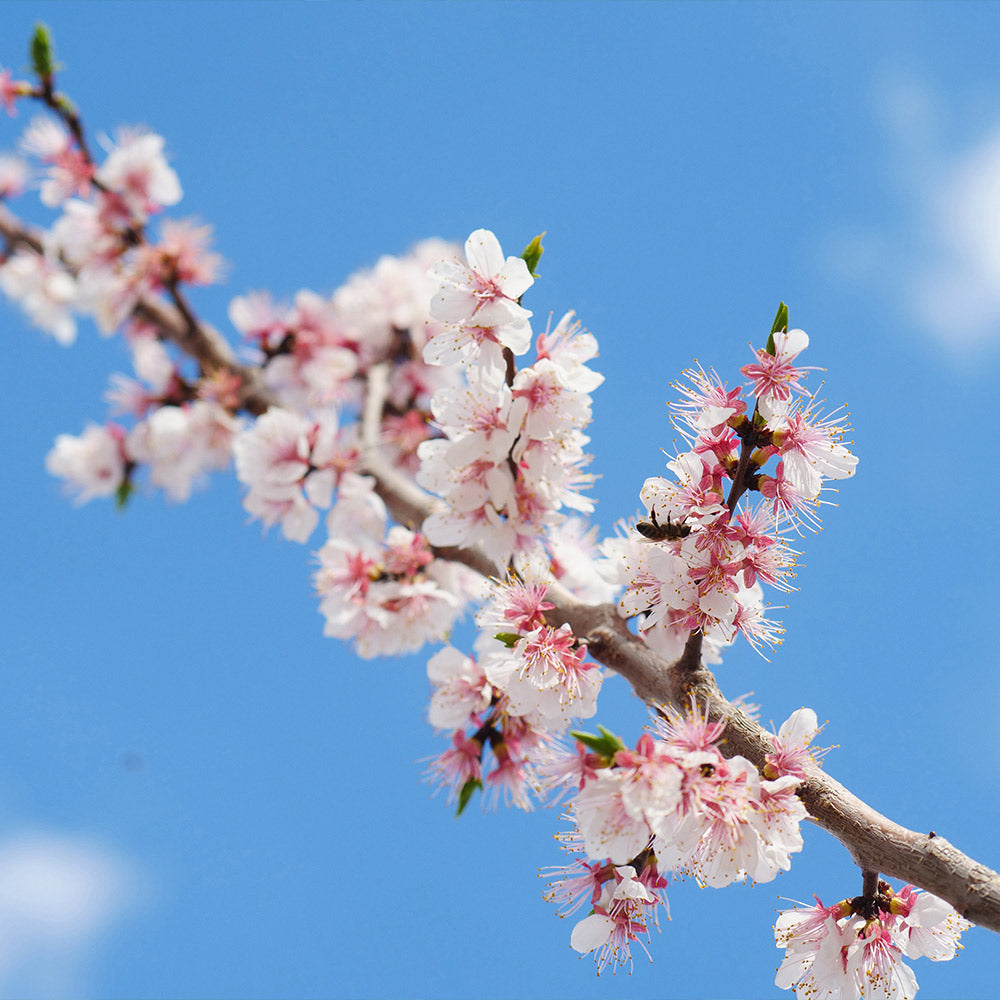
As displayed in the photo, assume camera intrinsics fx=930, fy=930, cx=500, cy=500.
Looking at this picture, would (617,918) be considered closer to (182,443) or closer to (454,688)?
(454,688)

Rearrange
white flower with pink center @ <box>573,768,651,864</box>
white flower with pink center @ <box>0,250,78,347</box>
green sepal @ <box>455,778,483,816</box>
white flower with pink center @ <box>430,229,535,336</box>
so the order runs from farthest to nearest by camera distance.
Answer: white flower with pink center @ <box>0,250,78,347</box> → green sepal @ <box>455,778,483,816</box> → white flower with pink center @ <box>430,229,535,336</box> → white flower with pink center @ <box>573,768,651,864</box>

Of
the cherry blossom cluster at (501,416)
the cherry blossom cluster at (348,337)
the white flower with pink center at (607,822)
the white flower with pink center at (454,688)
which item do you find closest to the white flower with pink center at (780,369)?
the cherry blossom cluster at (501,416)

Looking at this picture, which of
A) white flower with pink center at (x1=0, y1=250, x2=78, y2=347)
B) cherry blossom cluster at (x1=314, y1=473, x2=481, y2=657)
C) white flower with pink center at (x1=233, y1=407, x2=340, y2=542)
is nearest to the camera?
cherry blossom cluster at (x1=314, y1=473, x2=481, y2=657)

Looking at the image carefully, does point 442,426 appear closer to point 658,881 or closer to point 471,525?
point 471,525

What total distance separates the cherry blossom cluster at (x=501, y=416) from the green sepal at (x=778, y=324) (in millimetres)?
758

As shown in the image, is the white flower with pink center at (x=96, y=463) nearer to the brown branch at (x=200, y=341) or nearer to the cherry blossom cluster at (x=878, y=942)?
the brown branch at (x=200, y=341)

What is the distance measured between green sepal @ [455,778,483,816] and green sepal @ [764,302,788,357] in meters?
1.81

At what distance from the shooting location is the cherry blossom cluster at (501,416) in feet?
9.77

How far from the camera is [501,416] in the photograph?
3.16m

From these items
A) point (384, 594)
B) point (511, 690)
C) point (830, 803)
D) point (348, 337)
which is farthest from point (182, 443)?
point (830, 803)

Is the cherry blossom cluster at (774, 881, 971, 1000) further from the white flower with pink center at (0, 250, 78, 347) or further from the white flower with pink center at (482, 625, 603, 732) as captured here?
the white flower with pink center at (0, 250, 78, 347)

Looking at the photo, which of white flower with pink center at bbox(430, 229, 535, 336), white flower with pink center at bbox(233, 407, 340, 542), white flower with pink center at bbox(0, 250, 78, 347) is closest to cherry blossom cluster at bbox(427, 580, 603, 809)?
white flower with pink center at bbox(430, 229, 535, 336)

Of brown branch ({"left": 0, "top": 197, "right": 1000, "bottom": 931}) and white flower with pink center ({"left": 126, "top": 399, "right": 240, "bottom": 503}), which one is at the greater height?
white flower with pink center ({"left": 126, "top": 399, "right": 240, "bottom": 503})

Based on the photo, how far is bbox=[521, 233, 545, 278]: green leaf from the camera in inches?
117
